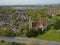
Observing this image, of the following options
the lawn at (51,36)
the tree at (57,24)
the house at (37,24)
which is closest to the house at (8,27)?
the house at (37,24)

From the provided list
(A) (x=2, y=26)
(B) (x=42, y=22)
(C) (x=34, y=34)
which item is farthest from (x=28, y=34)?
(A) (x=2, y=26)

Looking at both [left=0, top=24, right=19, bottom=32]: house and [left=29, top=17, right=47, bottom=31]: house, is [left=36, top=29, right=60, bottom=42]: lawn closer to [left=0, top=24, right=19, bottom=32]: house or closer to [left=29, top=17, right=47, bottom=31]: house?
[left=29, top=17, right=47, bottom=31]: house

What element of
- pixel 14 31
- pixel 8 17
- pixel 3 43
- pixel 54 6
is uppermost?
pixel 54 6

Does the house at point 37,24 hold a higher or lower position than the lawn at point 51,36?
higher

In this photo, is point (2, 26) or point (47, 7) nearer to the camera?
point (47, 7)

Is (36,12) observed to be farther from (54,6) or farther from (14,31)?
(14,31)

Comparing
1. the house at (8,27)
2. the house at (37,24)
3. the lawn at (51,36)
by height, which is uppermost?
the house at (37,24)

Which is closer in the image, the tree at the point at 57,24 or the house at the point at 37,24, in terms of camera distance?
the tree at the point at 57,24

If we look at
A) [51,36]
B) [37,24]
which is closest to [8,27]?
[37,24]

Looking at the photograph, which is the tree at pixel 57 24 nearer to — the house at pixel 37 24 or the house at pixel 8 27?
the house at pixel 37 24

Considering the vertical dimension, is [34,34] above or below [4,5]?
below

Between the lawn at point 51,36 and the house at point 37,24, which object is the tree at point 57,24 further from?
the house at point 37,24
